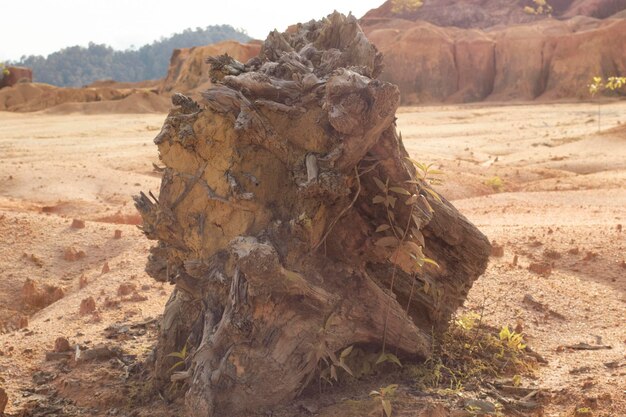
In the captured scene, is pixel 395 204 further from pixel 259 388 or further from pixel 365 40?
pixel 259 388

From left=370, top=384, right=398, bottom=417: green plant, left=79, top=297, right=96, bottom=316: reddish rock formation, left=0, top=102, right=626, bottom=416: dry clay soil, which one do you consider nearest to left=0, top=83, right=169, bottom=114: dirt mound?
left=0, top=102, right=626, bottom=416: dry clay soil

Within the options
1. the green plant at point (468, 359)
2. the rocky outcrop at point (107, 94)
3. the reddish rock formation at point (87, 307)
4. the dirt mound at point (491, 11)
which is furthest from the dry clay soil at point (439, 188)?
the dirt mound at point (491, 11)

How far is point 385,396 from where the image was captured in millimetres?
3070

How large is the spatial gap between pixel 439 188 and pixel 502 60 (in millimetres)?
24870

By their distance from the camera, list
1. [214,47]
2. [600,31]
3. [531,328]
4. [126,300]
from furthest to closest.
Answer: [214,47]
[600,31]
[126,300]
[531,328]

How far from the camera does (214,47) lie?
116ft

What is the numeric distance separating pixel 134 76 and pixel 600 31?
230 ft

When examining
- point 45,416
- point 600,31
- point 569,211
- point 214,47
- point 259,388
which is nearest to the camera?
point 259,388

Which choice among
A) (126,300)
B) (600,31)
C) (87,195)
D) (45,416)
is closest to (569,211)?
(126,300)

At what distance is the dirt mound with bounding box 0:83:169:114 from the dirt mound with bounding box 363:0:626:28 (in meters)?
19.8

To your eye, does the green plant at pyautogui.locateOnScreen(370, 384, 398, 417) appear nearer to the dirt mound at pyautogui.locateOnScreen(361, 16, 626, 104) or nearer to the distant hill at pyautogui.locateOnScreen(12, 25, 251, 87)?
the dirt mound at pyautogui.locateOnScreen(361, 16, 626, 104)

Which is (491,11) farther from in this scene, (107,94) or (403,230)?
(403,230)

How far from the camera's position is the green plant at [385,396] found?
282 cm

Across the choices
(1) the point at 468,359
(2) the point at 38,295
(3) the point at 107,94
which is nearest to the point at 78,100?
(3) the point at 107,94
